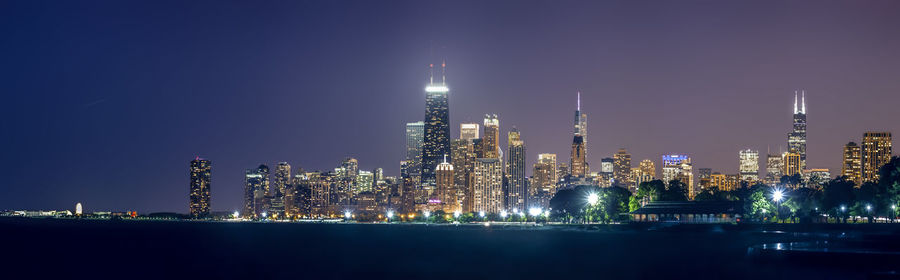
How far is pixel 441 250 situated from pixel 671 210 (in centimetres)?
8791

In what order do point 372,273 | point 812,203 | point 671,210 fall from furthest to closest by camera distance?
point 671,210 < point 812,203 < point 372,273

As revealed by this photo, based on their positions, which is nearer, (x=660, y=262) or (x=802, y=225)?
(x=660, y=262)

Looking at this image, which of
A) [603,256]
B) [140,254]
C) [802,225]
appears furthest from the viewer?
[802,225]

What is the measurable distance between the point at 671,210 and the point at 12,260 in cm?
13921

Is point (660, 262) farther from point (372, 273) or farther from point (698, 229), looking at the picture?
point (698, 229)

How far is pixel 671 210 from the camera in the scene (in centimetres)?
19738

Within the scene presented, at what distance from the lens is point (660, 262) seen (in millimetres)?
89000

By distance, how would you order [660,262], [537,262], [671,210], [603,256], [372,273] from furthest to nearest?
[671,210] < [603,256] < [537,262] < [660,262] < [372,273]

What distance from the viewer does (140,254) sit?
405 feet

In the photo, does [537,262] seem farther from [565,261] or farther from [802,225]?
[802,225]

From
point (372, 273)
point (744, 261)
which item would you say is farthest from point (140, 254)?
point (744, 261)

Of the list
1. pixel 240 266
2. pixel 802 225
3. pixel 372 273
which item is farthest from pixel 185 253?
pixel 802 225

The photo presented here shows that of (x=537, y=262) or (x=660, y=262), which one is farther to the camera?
(x=537, y=262)

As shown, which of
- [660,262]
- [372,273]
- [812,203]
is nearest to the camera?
[372,273]
